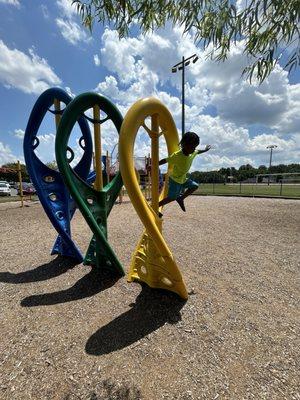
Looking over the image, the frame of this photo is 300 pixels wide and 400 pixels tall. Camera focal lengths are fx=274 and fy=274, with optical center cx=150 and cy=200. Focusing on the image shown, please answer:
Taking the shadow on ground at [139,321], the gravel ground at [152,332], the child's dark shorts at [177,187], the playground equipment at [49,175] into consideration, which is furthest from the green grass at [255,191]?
the shadow on ground at [139,321]

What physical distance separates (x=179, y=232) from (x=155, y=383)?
581 centimetres

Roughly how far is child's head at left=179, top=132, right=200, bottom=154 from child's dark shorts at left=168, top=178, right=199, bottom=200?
616 millimetres

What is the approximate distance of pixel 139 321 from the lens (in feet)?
11.5

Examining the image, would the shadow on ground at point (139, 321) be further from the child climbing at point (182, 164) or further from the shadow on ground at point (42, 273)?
the shadow on ground at point (42, 273)

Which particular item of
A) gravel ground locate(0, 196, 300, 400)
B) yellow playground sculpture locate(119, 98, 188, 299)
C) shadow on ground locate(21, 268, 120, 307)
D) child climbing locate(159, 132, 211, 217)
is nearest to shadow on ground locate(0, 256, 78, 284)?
gravel ground locate(0, 196, 300, 400)

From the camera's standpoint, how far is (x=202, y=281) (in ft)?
15.3

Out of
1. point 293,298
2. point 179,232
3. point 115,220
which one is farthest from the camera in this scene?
point 115,220

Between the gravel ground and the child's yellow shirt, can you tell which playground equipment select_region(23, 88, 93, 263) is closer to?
the gravel ground

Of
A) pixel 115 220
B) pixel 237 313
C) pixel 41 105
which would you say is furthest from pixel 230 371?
pixel 115 220

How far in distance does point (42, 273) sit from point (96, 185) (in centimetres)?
193

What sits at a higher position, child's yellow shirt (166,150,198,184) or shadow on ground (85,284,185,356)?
Result: child's yellow shirt (166,150,198,184)

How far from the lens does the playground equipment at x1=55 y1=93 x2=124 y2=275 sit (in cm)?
429

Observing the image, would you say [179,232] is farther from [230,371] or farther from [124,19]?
[124,19]

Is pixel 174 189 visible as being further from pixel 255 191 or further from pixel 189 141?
pixel 255 191
